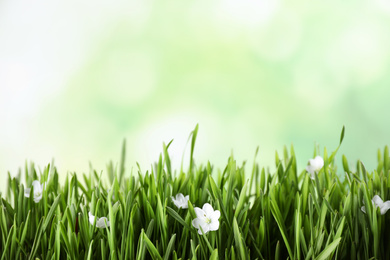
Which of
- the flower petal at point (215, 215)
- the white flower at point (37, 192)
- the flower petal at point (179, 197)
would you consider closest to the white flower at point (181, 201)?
the flower petal at point (179, 197)

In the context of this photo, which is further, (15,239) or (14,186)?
(14,186)

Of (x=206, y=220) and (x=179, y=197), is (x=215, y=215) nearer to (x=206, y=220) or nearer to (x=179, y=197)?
(x=206, y=220)

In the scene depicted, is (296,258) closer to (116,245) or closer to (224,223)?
(224,223)

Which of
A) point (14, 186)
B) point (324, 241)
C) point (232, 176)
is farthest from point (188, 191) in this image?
point (14, 186)

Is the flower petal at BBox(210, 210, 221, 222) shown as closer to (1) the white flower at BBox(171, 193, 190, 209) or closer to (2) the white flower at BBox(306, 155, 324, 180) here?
(1) the white flower at BBox(171, 193, 190, 209)

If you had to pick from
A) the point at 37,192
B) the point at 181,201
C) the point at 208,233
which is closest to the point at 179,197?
the point at 181,201

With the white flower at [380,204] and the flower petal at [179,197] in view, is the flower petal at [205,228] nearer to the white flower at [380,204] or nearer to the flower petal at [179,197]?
the flower petal at [179,197]
